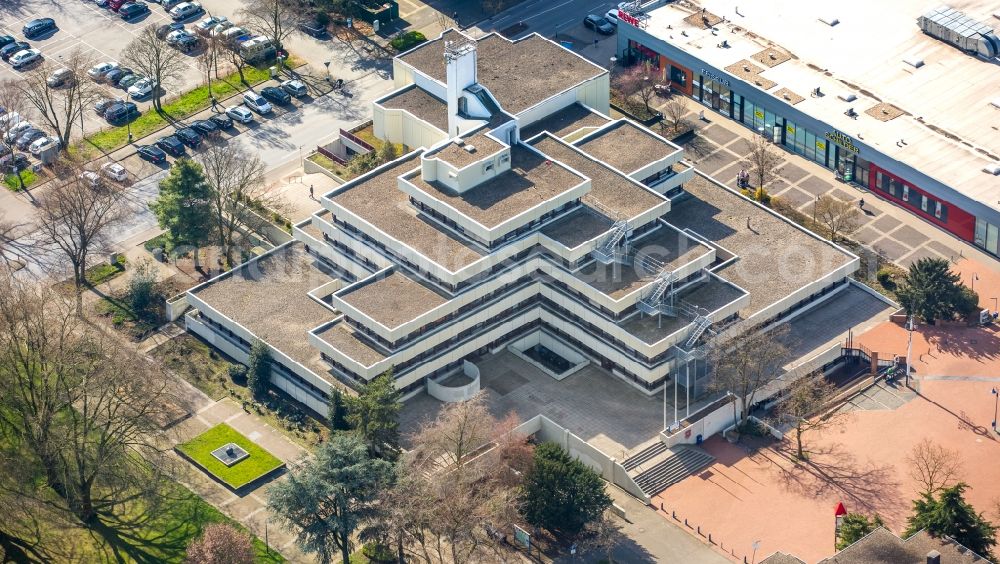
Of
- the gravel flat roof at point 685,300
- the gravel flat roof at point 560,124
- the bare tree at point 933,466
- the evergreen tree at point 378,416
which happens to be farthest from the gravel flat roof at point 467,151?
the bare tree at point 933,466

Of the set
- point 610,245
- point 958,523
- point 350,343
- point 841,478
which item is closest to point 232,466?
point 350,343

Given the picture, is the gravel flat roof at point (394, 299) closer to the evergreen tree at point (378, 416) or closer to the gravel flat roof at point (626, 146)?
the evergreen tree at point (378, 416)

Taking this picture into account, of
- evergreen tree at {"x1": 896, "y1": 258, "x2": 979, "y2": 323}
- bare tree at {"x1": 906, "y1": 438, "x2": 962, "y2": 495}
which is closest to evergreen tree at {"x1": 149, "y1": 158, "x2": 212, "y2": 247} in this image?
evergreen tree at {"x1": 896, "y1": 258, "x2": 979, "y2": 323}

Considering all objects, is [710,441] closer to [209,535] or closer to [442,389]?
[442,389]

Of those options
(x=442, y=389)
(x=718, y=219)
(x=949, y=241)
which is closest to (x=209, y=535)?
(x=442, y=389)

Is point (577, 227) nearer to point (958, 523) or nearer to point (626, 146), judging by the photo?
point (626, 146)

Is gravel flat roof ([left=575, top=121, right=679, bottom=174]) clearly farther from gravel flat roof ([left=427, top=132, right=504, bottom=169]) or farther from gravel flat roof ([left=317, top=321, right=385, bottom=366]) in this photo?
gravel flat roof ([left=317, top=321, right=385, bottom=366])
